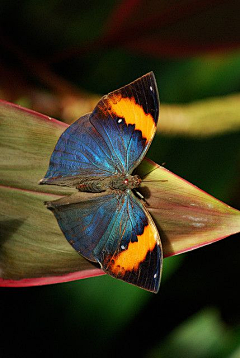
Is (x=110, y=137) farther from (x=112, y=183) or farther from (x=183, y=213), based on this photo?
(x=183, y=213)

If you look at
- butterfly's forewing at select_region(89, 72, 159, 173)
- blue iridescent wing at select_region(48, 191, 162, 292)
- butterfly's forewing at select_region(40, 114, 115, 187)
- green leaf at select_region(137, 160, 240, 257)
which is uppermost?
butterfly's forewing at select_region(89, 72, 159, 173)

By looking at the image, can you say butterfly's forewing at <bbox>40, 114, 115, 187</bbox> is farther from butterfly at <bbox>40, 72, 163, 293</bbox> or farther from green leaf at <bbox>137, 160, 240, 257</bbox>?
green leaf at <bbox>137, 160, 240, 257</bbox>

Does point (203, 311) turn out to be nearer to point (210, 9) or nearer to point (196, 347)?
point (196, 347)

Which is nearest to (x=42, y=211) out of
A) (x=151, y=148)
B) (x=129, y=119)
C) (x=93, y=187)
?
(x=93, y=187)

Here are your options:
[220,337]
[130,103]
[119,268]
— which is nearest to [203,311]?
[220,337]

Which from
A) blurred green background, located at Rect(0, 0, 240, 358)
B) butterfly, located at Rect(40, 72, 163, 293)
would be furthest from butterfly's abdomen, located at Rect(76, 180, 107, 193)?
blurred green background, located at Rect(0, 0, 240, 358)

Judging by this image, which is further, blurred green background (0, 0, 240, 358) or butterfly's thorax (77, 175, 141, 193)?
blurred green background (0, 0, 240, 358)

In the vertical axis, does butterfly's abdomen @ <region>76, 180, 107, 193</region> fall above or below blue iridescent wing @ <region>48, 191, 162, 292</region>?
above
